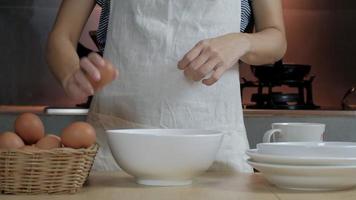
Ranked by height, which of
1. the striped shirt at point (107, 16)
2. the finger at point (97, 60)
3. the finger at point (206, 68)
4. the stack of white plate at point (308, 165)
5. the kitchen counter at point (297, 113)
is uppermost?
the striped shirt at point (107, 16)

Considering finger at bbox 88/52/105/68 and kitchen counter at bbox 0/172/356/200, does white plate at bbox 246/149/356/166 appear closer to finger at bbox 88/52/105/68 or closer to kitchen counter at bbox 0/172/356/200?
kitchen counter at bbox 0/172/356/200

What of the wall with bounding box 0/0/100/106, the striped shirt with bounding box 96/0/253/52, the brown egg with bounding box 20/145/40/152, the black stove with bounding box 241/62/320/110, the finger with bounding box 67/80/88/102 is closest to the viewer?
the brown egg with bounding box 20/145/40/152

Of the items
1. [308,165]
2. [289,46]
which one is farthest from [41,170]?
[289,46]

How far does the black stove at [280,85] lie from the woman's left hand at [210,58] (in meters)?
1.27

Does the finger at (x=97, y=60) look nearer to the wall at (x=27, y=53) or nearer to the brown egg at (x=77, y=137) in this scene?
the brown egg at (x=77, y=137)

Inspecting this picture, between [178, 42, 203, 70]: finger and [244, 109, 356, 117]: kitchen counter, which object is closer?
[178, 42, 203, 70]: finger

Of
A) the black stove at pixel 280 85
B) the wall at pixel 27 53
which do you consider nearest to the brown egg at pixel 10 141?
the black stove at pixel 280 85

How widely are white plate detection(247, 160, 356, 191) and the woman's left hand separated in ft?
0.82

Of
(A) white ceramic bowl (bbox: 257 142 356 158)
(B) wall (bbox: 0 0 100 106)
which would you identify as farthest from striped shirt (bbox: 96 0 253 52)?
(B) wall (bbox: 0 0 100 106)

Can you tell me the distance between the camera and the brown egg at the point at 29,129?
35.3 inches

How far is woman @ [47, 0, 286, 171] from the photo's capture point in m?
1.31

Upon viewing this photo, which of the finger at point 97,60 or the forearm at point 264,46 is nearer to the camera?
the finger at point 97,60

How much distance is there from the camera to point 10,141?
0.85 meters

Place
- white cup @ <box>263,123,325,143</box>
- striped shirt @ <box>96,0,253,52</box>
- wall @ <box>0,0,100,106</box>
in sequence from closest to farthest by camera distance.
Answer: white cup @ <box>263,123,325,143</box> → striped shirt @ <box>96,0,253,52</box> → wall @ <box>0,0,100,106</box>
